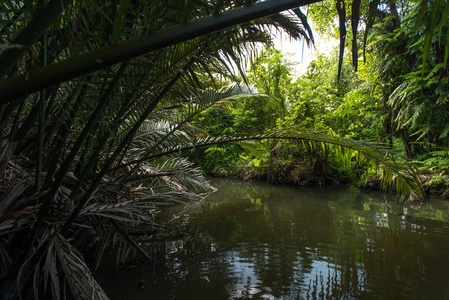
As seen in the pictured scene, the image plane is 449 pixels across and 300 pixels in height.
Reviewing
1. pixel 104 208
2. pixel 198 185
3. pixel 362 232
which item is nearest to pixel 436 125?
pixel 362 232

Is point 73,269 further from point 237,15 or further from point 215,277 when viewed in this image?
point 237,15

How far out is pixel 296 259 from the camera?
2.24 m

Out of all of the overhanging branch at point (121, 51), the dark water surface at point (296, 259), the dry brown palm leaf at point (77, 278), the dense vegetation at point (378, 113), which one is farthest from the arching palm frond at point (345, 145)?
the dense vegetation at point (378, 113)

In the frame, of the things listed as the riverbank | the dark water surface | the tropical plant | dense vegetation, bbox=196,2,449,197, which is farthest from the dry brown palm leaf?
Answer: the riverbank

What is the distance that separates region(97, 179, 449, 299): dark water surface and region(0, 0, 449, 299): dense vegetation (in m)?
0.36

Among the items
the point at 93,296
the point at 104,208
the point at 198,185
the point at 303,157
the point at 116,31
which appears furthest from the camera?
the point at 303,157

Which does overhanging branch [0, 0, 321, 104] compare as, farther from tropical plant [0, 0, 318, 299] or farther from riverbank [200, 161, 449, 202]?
riverbank [200, 161, 449, 202]

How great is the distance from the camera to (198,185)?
296 centimetres

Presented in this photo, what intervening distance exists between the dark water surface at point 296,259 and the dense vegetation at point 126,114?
0.36 metres

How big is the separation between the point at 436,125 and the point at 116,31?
675 cm

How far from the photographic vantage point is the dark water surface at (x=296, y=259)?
1.75m

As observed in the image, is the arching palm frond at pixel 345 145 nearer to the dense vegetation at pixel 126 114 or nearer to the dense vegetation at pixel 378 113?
the dense vegetation at pixel 126 114

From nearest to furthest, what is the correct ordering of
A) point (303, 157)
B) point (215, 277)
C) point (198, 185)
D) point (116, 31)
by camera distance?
Result: point (116, 31) → point (215, 277) → point (198, 185) → point (303, 157)

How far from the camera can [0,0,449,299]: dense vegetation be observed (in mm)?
467
